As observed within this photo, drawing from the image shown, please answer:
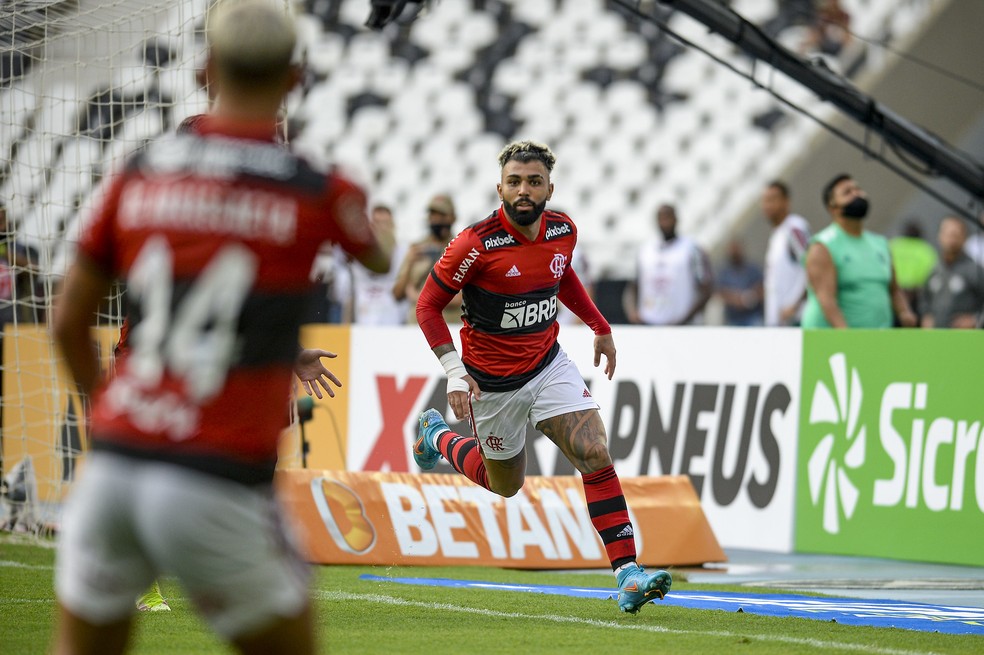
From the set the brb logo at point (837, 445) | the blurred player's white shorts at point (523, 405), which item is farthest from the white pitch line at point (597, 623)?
the brb logo at point (837, 445)

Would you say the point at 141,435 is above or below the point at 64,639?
above

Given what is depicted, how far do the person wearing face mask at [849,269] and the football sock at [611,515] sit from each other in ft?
12.8

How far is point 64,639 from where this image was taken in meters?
2.99

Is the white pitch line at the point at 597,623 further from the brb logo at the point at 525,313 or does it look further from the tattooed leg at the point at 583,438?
the brb logo at the point at 525,313

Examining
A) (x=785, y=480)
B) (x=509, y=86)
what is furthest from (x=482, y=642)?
(x=509, y=86)

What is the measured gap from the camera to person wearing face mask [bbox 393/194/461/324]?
12.1m

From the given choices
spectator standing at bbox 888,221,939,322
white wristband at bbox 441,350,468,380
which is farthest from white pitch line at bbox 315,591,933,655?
spectator standing at bbox 888,221,939,322

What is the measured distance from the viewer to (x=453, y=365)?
6.93 metres

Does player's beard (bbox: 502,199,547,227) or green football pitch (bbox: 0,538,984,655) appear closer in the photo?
green football pitch (bbox: 0,538,984,655)

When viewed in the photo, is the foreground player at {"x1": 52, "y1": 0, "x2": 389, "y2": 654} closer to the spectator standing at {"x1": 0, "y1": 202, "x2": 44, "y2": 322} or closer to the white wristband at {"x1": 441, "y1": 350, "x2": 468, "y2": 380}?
the white wristband at {"x1": 441, "y1": 350, "x2": 468, "y2": 380}

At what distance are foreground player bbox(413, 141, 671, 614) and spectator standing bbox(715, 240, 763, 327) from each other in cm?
1124

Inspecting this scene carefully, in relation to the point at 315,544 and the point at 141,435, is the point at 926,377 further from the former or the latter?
the point at 141,435

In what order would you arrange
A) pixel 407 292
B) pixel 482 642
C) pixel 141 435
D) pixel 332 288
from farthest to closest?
1. pixel 332 288
2. pixel 407 292
3. pixel 482 642
4. pixel 141 435

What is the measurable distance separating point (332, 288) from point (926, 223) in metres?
8.14
